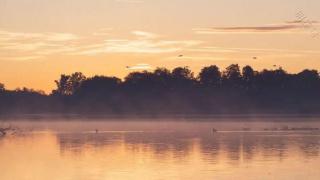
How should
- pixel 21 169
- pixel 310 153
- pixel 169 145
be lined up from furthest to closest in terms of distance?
1. pixel 169 145
2. pixel 310 153
3. pixel 21 169

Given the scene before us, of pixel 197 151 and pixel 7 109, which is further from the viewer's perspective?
pixel 7 109

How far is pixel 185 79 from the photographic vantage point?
13400cm

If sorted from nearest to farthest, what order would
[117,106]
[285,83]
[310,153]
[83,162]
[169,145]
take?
[83,162] < [310,153] < [169,145] < [285,83] < [117,106]

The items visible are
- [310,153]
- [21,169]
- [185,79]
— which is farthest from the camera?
[185,79]

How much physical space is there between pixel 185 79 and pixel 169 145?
87114 millimetres

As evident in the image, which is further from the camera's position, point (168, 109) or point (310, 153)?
point (168, 109)

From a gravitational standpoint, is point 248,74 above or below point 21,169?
above

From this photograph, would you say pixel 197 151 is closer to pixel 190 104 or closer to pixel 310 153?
pixel 310 153

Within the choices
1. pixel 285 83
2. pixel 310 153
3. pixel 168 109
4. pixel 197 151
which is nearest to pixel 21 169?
pixel 197 151

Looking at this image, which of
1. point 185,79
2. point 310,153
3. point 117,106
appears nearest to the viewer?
point 310,153

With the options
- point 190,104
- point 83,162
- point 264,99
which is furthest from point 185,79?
point 83,162

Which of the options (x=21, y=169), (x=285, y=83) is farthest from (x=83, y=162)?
(x=285, y=83)

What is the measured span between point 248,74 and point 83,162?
9404cm

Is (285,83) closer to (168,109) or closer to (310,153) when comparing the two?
(168,109)
